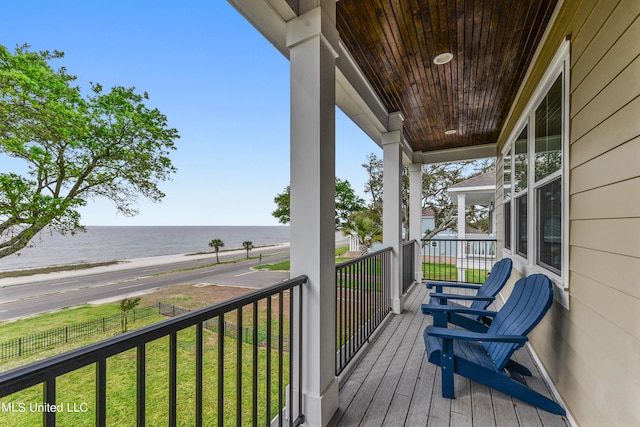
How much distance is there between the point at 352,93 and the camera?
2.91m

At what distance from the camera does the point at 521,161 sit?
3416 millimetres

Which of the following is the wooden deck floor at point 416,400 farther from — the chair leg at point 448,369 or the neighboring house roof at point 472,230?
the neighboring house roof at point 472,230

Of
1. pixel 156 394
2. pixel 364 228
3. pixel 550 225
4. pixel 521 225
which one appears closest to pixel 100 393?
pixel 550 225

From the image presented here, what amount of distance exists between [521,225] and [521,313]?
5.63 ft

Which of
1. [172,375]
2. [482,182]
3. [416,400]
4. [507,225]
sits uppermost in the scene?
Answer: [482,182]

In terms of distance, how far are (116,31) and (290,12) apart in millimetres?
5836

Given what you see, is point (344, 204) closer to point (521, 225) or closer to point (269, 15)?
point (521, 225)

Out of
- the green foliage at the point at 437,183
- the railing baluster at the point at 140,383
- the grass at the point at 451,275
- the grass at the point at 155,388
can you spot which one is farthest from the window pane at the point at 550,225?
the green foliage at the point at 437,183

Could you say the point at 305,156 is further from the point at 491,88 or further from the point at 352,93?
the point at 491,88

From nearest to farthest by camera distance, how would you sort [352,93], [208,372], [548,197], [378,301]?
[548,197], [352,93], [378,301], [208,372]

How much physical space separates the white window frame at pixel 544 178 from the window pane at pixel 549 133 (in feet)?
0.20

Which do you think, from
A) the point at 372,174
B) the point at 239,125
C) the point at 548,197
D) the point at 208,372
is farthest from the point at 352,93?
the point at 372,174

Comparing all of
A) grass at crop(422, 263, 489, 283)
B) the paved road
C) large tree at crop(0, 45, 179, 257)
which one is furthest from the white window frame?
the paved road

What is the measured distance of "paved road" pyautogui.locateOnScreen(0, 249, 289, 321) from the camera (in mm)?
8211
